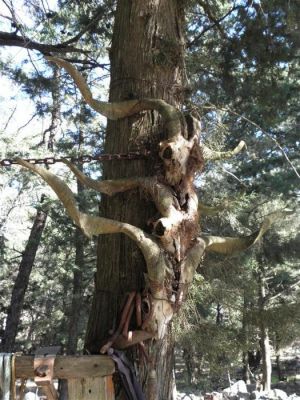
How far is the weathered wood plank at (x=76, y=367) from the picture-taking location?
1869 mm

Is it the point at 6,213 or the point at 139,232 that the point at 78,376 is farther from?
the point at 6,213

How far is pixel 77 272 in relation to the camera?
47.6 feet

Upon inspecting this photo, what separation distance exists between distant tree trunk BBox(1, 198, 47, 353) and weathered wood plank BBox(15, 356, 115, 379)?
9794 mm

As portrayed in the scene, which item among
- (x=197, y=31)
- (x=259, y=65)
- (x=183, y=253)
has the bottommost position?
(x=183, y=253)

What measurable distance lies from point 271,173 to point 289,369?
22.1m

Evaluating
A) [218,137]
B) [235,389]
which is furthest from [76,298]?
[218,137]

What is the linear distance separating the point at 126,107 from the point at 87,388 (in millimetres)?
1415

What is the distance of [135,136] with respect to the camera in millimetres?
2447

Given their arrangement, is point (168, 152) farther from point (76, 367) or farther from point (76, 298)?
point (76, 298)

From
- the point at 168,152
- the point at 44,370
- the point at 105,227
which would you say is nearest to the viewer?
the point at 44,370

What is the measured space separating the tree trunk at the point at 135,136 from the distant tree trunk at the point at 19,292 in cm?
971

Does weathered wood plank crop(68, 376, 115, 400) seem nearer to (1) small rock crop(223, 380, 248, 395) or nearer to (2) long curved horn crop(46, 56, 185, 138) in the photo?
(2) long curved horn crop(46, 56, 185, 138)

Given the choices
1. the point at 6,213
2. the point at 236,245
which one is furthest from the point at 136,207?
the point at 6,213

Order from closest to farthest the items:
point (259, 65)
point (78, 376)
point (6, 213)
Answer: point (78, 376), point (259, 65), point (6, 213)
